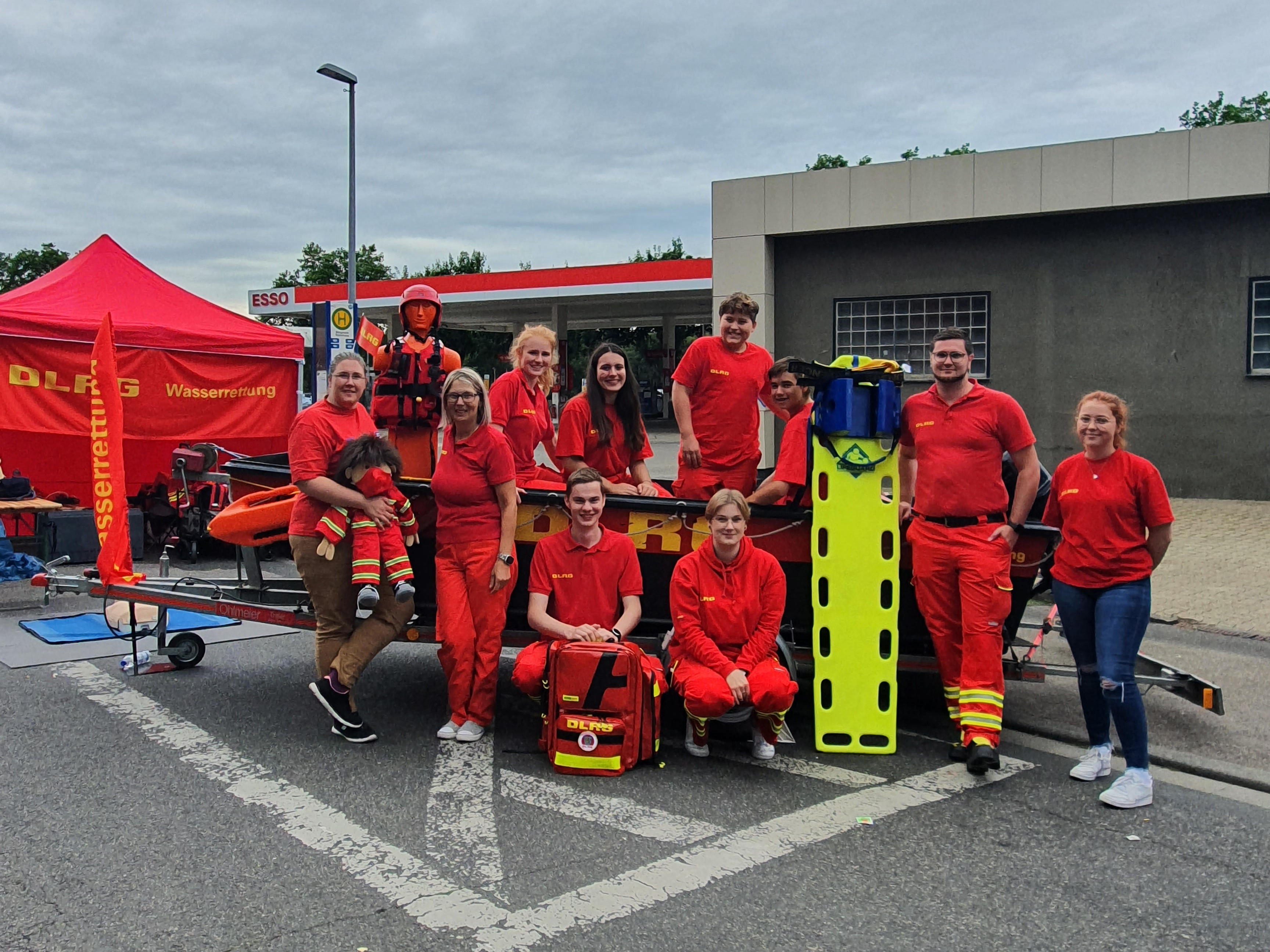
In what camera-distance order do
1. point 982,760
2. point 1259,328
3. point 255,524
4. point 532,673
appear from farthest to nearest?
point 1259,328 < point 255,524 < point 532,673 < point 982,760

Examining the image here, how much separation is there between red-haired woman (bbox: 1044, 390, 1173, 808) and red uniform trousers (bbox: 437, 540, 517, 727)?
262cm

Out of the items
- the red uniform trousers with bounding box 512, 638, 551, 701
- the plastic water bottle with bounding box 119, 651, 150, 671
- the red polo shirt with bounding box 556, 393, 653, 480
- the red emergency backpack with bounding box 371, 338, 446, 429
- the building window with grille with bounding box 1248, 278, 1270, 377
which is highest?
the building window with grille with bounding box 1248, 278, 1270, 377

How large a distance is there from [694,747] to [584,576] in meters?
0.95

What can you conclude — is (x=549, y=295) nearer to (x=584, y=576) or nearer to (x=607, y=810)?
(x=584, y=576)

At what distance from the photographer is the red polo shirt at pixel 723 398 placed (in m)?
5.87

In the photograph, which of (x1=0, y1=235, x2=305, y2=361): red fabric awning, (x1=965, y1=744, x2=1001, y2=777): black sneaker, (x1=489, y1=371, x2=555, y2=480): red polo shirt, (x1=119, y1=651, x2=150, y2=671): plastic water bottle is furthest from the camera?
(x1=0, y1=235, x2=305, y2=361): red fabric awning

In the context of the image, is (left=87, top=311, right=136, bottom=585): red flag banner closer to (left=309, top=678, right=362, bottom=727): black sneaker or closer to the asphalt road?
the asphalt road

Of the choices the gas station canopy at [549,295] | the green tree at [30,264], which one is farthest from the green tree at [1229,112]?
the green tree at [30,264]

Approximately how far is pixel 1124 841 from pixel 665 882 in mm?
1783

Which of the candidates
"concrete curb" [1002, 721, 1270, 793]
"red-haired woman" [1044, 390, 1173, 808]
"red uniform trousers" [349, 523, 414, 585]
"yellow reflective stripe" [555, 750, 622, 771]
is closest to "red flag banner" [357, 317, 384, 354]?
"red uniform trousers" [349, 523, 414, 585]

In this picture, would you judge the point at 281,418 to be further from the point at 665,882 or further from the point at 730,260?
the point at 665,882

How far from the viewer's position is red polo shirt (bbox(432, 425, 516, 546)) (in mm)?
5082

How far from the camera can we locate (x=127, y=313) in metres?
11.9

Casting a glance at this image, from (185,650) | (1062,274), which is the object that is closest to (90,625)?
(185,650)
